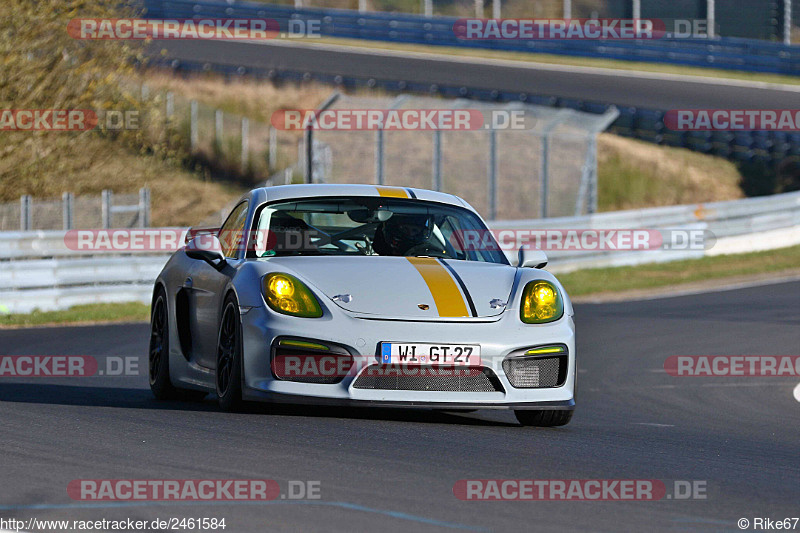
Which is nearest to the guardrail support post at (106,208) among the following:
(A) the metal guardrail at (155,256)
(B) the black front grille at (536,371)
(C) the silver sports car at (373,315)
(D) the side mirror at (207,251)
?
(A) the metal guardrail at (155,256)

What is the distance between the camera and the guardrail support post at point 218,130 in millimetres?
31016

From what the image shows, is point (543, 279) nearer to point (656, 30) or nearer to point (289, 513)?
point (289, 513)

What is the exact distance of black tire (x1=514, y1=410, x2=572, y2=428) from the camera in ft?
24.6

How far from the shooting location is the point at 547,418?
7539 mm

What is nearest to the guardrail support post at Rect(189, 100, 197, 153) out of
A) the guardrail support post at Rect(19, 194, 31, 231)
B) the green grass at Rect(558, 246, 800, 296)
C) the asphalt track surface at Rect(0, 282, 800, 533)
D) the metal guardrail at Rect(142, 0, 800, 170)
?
the metal guardrail at Rect(142, 0, 800, 170)

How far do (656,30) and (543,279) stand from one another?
3289 cm

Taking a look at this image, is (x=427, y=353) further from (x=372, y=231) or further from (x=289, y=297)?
(x=372, y=231)

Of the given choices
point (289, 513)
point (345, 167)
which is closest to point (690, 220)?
point (345, 167)

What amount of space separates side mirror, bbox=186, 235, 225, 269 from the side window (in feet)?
0.45

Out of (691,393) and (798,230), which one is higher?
(691,393)

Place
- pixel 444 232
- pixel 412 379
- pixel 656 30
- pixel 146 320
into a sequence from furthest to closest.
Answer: pixel 656 30 < pixel 146 320 < pixel 444 232 < pixel 412 379

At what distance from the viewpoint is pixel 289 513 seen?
4.69 meters

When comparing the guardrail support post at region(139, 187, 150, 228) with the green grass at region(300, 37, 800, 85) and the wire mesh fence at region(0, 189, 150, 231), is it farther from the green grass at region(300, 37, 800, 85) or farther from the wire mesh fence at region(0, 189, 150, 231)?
the green grass at region(300, 37, 800, 85)

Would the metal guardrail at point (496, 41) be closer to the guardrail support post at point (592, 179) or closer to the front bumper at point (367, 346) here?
the guardrail support post at point (592, 179)
